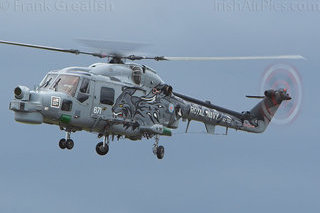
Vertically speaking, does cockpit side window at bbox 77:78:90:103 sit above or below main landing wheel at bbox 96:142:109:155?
above

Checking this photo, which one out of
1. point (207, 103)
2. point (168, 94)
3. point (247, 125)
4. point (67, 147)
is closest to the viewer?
point (67, 147)

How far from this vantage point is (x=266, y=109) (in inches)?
1513

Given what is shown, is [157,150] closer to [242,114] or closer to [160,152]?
[160,152]

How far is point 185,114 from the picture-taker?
32.2 metres

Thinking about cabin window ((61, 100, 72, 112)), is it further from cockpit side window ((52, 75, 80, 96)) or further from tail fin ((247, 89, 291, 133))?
tail fin ((247, 89, 291, 133))

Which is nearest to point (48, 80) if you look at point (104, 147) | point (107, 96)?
point (107, 96)

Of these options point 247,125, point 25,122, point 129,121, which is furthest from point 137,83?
point 247,125

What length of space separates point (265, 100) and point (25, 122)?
1605 cm

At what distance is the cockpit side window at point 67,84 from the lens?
1091 inches

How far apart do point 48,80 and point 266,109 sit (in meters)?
14.5

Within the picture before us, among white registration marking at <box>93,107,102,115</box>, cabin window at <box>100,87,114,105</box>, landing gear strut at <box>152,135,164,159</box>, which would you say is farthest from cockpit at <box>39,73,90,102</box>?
landing gear strut at <box>152,135,164,159</box>

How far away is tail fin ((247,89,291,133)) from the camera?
37.3 m

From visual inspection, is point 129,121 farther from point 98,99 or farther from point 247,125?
point 247,125

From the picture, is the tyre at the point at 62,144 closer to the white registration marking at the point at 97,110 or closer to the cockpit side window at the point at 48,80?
the white registration marking at the point at 97,110
